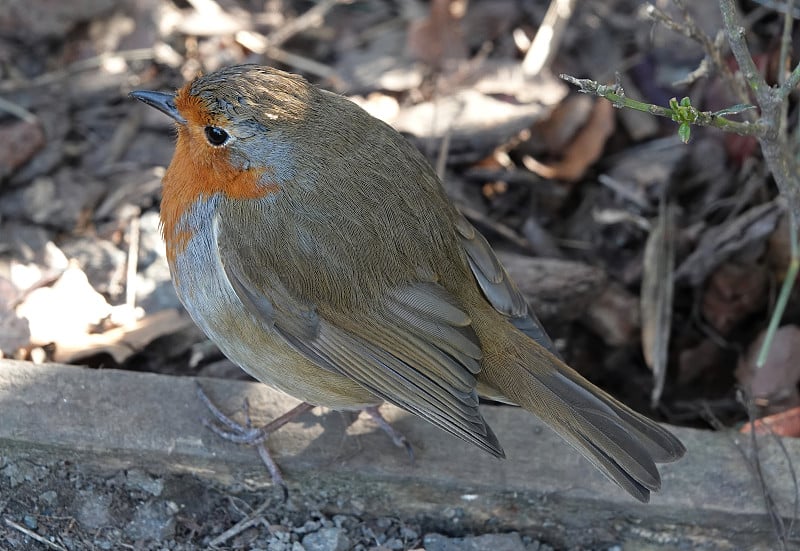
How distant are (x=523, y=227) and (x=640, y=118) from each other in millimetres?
739

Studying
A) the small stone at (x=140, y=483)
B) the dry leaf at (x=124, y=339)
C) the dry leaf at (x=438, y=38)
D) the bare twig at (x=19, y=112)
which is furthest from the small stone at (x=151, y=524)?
the dry leaf at (x=438, y=38)

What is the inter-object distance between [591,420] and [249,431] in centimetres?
95

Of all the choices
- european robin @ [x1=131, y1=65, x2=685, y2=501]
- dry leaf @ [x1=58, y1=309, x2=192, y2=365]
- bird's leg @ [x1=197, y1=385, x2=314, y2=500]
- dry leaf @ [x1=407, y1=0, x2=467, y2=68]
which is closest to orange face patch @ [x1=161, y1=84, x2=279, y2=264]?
european robin @ [x1=131, y1=65, x2=685, y2=501]

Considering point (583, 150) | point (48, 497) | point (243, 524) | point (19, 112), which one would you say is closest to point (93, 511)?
point (48, 497)

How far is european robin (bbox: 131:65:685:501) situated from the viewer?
2629mm

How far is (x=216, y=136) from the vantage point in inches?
106

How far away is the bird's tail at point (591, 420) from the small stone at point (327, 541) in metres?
0.60

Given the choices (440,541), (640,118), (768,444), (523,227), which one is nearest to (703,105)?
(640,118)

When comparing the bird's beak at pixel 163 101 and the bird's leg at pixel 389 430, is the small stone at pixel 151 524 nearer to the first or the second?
the bird's leg at pixel 389 430

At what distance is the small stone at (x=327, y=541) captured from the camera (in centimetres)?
276

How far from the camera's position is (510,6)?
4781mm

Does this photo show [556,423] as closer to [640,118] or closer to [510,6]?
[640,118]

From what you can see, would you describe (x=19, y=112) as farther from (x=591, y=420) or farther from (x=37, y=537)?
(x=591, y=420)

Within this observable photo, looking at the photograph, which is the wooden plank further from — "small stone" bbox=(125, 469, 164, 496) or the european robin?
the european robin
